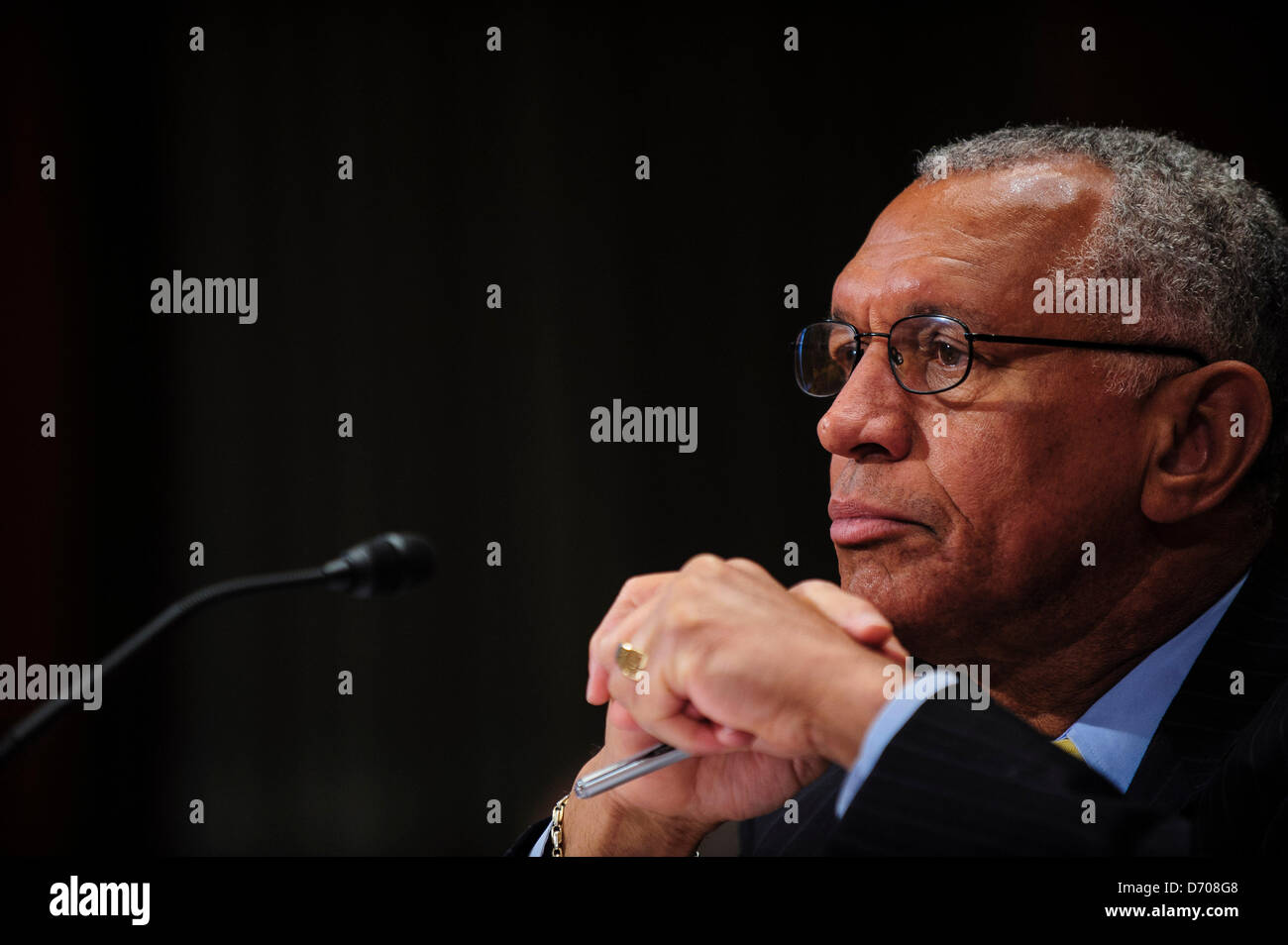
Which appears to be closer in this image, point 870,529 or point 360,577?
point 360,577

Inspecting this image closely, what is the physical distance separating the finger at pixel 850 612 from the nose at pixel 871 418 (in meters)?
0.44

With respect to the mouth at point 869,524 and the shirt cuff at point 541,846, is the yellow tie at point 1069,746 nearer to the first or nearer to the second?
the mouth at point 869,524

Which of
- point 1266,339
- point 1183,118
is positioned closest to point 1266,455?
point 1266,339

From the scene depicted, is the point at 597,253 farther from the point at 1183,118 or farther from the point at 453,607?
the point at 1183,118

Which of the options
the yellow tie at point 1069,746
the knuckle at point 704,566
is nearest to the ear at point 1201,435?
the yellow tie at point 1069,746

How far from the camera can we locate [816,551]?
6.79 ft

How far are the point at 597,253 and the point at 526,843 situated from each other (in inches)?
41.2

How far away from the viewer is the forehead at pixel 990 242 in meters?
1.64

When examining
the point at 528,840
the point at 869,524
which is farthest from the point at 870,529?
the point at 528,840

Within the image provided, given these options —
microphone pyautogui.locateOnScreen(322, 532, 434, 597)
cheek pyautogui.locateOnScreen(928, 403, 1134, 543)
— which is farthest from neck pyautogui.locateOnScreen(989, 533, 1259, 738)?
microphone pyautogui.locateOnScreen(322, 532, 434, 597)

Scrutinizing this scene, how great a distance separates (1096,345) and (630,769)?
90 centimetres

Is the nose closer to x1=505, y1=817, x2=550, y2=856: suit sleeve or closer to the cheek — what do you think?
the cheek

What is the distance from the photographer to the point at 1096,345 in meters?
1.63

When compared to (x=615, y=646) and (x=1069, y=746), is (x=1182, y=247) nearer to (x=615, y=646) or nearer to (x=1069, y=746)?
(x=1069, y=746)
